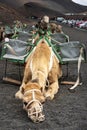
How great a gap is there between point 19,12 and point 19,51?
72687 millimetres

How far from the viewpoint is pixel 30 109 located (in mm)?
8312

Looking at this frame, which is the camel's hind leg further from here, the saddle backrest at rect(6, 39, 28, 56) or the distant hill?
the distant hill

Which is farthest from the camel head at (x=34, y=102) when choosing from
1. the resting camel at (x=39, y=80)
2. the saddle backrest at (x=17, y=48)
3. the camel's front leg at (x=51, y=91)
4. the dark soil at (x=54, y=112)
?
the saddle backrest at (x=17, y=48)

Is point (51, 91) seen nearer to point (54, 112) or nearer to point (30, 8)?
point (54, 112)

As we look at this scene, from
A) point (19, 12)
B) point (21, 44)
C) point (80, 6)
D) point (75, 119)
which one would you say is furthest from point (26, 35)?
point (80, 6)

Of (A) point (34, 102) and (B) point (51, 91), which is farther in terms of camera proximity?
(B) point (51, 91)

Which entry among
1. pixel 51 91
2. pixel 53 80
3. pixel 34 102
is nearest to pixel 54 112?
pixel 51 91

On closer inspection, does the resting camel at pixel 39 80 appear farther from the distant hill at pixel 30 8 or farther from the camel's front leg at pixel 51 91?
the distant hill at pixel 30 8

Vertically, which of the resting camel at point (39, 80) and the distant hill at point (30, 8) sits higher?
the resting camel at point (39, 80)

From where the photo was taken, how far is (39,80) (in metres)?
9.44

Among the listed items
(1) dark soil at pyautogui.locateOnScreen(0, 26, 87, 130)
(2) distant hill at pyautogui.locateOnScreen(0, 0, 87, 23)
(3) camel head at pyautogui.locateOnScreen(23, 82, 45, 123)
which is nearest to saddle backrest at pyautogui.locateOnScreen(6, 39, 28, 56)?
(1) dark soil at pyautogui.locateOnScreen(0, 26, 87, 130)

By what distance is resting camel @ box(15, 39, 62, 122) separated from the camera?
836 cm

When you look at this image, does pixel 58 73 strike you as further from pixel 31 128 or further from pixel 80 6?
pixel 80 6

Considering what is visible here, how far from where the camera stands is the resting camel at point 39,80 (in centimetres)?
836
